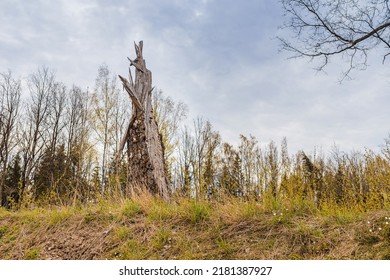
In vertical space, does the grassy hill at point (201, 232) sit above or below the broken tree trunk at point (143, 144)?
below

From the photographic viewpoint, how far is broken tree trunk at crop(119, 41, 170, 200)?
7.40m

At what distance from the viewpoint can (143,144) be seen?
25.4ft

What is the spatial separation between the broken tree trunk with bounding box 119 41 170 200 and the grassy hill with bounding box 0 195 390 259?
1.79 meters

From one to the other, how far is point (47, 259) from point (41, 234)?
0.82 m

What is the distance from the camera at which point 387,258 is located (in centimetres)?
321

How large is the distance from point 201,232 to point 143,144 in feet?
12.6

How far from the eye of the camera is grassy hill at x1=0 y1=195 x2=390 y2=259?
3.63m

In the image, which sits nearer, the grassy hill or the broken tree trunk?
the grassy hill

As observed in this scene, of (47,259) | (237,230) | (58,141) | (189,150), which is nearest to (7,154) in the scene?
(58,141)

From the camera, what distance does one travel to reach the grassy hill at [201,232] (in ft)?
11.9

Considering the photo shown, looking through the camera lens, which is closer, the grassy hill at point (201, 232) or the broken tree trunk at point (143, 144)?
the grassy hill at point (201, 232)

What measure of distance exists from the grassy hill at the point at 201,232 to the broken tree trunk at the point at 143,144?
1.79 meters

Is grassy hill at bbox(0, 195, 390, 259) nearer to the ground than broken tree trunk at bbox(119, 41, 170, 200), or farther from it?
nearer to the ground

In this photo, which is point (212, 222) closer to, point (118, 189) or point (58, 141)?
point (118, 189)
